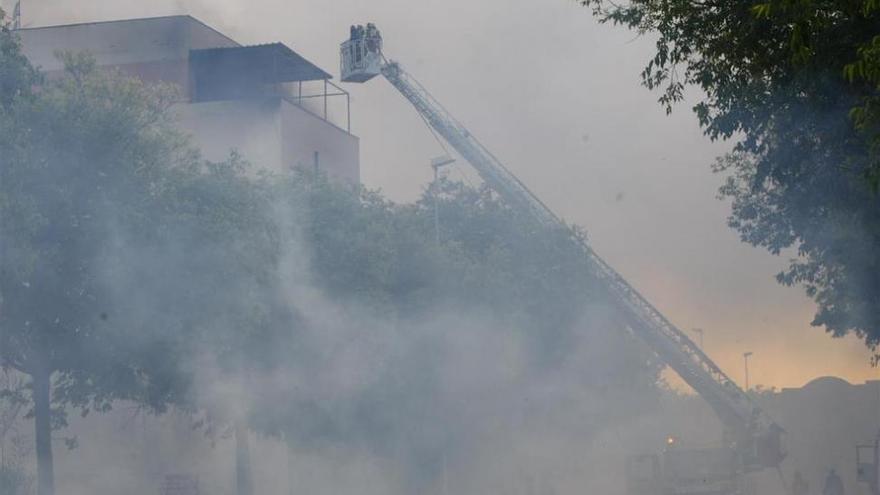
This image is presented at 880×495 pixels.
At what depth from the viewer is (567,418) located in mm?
52281

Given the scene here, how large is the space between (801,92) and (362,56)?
26.9m

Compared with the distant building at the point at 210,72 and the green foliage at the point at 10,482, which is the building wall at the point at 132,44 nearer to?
the distant building at the point at 210,72

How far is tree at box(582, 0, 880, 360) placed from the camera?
14367mm

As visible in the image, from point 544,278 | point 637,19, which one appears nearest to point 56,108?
point 637,19

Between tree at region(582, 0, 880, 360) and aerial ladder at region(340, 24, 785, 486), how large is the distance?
1839cm

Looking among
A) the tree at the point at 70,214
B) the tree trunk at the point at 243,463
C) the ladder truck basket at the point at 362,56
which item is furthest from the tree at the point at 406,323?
the tree at the point at 70,214

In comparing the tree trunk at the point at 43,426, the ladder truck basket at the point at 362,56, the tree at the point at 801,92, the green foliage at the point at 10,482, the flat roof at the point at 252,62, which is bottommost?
the green foliage at the point at 10,482

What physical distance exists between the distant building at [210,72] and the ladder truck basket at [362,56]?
9.93 meters

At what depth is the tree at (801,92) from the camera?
47.1 feet

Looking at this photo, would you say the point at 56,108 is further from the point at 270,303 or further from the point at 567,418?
the point at 567,418

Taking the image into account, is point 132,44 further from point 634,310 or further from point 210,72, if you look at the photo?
point 634,310

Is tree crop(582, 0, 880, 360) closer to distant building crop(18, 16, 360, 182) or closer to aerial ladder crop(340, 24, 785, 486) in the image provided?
aerial ladder crop(340, 24, 785, 486)

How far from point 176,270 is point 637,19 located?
12.9 meters

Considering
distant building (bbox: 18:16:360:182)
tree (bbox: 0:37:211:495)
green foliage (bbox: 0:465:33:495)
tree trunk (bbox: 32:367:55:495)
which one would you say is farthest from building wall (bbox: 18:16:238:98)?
tree trunk (bbox: 32:367:55:495)
